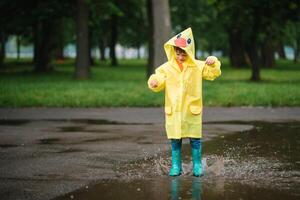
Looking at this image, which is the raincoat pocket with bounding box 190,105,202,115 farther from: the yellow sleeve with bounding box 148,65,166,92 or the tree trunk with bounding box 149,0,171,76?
the tree trunk with bounding box 149,0,171,76

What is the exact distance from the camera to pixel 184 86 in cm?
770

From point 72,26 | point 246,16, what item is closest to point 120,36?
point 72,26

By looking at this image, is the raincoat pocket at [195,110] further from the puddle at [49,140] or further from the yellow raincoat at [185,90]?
the puddle at [49,140]

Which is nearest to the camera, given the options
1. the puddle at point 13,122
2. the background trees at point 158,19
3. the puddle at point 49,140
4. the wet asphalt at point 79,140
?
the wet asphalt at point 79,140

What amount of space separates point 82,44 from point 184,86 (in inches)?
864

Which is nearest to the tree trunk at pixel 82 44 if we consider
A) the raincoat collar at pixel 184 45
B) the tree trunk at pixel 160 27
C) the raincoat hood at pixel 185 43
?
the tree trunk at pixel 160 27

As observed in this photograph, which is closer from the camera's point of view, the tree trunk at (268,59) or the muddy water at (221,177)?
the muddy water at (221,177)

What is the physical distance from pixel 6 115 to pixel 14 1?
19383 millimetres

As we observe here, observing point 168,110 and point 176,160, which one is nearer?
point 168,110

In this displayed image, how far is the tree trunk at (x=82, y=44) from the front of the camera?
2922 centimetres

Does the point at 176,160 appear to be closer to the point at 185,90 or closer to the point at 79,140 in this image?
the point at 185,90

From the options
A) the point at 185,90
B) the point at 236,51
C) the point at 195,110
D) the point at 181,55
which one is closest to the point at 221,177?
the point at 195,110

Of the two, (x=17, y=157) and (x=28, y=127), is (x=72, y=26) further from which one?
(x=17, y=157)

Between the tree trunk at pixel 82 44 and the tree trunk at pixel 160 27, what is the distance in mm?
5500
